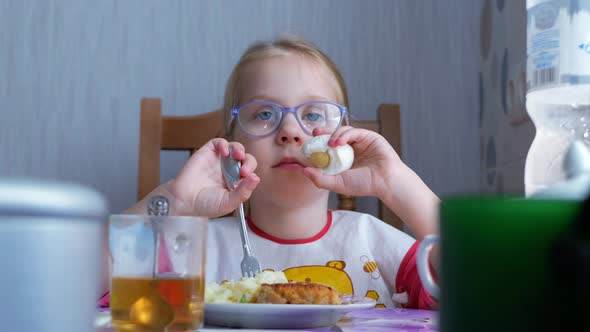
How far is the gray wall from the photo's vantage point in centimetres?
192

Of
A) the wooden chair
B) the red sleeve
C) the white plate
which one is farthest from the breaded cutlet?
the wooden chair

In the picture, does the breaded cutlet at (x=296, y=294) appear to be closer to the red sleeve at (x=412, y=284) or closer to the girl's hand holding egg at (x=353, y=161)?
the red sleeve at (x=412, y=284)

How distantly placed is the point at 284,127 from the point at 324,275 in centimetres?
31

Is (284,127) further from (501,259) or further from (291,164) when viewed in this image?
(501,259)

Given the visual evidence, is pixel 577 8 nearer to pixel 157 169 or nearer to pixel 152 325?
pixel 152 325

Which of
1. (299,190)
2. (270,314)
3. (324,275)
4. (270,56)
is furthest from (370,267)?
(270,314)

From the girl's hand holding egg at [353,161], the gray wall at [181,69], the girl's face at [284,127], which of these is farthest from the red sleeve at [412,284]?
the gray wall at [181,69]

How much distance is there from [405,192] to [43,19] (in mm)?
1369

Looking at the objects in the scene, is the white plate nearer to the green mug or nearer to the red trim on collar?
the green mug

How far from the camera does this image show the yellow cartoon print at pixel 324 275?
1.27m

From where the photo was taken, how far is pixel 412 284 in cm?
113

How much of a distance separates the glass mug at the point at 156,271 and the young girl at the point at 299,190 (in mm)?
494

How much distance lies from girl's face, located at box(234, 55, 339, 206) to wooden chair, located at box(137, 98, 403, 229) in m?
0.24

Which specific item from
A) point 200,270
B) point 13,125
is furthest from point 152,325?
point 13,125
